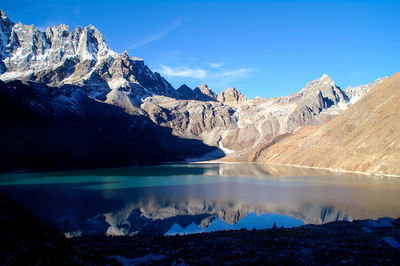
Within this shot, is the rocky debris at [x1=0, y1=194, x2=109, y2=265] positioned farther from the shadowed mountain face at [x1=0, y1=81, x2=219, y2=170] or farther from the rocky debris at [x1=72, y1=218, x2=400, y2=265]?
the shadowed mountain face at [x1=0, y1=81, x2=219, y2=170]

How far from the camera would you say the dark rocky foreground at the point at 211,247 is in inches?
441

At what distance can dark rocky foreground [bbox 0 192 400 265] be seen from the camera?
11.2 meters

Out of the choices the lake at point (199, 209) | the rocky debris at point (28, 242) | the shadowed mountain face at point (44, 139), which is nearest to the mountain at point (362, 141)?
the lake at point (199, 209)

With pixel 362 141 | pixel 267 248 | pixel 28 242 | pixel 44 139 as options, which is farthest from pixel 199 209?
pixel 44 139

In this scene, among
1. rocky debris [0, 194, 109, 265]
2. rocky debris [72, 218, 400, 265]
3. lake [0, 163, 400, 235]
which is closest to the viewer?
rocky debris [0, 194, 109, 265]

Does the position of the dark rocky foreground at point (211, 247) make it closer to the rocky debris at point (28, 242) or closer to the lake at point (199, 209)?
the rocky debris at point (28, 242)

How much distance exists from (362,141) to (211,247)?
4220 inches

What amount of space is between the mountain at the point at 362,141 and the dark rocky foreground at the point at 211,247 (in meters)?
77.2

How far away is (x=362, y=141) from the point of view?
370 ft

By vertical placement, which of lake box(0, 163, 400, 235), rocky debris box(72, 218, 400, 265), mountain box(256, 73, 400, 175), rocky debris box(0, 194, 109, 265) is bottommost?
lake box(0, 163, 400, 235)

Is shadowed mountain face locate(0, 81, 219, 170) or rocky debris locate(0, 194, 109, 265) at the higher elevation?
shadowed mountain face locate(0, 81, 219, 170)

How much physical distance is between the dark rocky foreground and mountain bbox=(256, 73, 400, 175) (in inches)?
3038

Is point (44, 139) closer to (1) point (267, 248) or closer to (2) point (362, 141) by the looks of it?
(2) point (362, 141)

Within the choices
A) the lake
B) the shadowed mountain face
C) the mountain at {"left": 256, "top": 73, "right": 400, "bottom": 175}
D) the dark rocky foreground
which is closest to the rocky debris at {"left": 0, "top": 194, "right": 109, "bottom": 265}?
the dark rocky foreground
